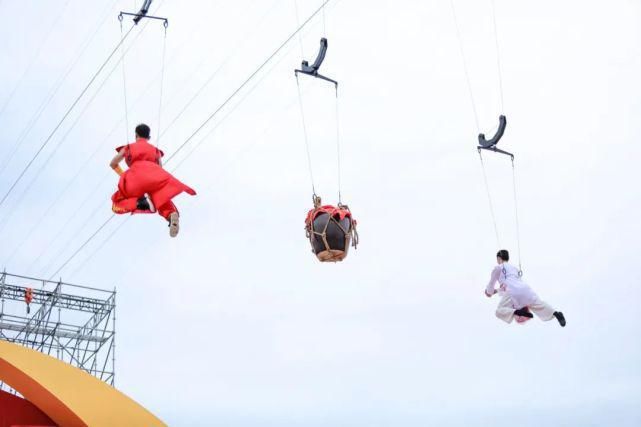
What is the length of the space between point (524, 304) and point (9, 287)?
1348 cm

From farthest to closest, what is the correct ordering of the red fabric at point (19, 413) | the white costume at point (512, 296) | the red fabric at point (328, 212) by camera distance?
the white costume at point (512, 296), the red fabric at point (19, 413), the red fabric at point (328, 212)

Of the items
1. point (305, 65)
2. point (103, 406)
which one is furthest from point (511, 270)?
point (103, 406)

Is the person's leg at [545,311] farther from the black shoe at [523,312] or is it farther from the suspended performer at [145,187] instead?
the suspended performer at [145,187]

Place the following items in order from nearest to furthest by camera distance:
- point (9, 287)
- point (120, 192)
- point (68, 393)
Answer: point (120, 192) → point (68, 393) → point (9, 287)

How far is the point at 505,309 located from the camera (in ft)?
28.6

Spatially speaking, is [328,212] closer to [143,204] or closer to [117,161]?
[143,204]

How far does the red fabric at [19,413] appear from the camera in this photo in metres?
8.47

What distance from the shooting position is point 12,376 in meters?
8.45

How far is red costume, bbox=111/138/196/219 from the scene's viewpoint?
24.0ft

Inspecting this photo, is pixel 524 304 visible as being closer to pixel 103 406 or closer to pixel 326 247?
pixel 326 247

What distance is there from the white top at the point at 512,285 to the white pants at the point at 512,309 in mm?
41

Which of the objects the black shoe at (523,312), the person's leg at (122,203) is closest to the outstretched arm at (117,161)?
the person's leg at (122,203)

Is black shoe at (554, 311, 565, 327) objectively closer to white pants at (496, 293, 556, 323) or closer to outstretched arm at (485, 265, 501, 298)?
white pants at (496, 293, 556, 323)

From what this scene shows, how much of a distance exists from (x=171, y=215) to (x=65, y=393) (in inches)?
89.4
